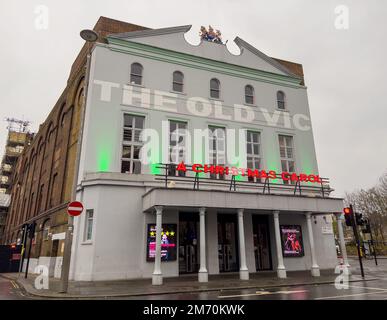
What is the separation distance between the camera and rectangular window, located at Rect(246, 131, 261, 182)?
73.8 ft

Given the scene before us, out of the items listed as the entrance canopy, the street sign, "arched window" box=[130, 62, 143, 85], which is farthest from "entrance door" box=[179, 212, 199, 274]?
"arched window" box=[130, 62, 143, 85]

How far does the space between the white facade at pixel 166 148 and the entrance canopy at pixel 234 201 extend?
0.18 ft

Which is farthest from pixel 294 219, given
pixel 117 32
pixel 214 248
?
A: pixel 117 32

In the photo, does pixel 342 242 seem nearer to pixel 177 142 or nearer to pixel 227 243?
pixel 227 243

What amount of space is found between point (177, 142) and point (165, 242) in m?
6.88

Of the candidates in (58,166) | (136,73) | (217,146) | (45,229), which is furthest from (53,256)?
(136,73)

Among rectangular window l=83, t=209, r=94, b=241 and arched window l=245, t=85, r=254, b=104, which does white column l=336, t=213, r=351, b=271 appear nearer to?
arched window l=245, t=85, r=254, b=104

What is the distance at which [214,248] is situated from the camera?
18.6 m

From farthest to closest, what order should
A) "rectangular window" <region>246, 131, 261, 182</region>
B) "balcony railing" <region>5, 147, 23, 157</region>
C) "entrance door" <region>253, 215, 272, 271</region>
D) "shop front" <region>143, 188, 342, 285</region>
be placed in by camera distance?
"balcony railing" <region>5, 147, 23, 157</region>, "rectangular window" <region>246, 131, 261, 182</region>, "entrance door" <region>253, 215, 272, 271</region>, "shop front" <region>143, 188, 342, 285</region>

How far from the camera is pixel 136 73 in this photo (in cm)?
2094

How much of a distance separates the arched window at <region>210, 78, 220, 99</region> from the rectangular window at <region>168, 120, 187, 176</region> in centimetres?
380

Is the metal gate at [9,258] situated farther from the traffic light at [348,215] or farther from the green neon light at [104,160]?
the traffic light at [348,215]
